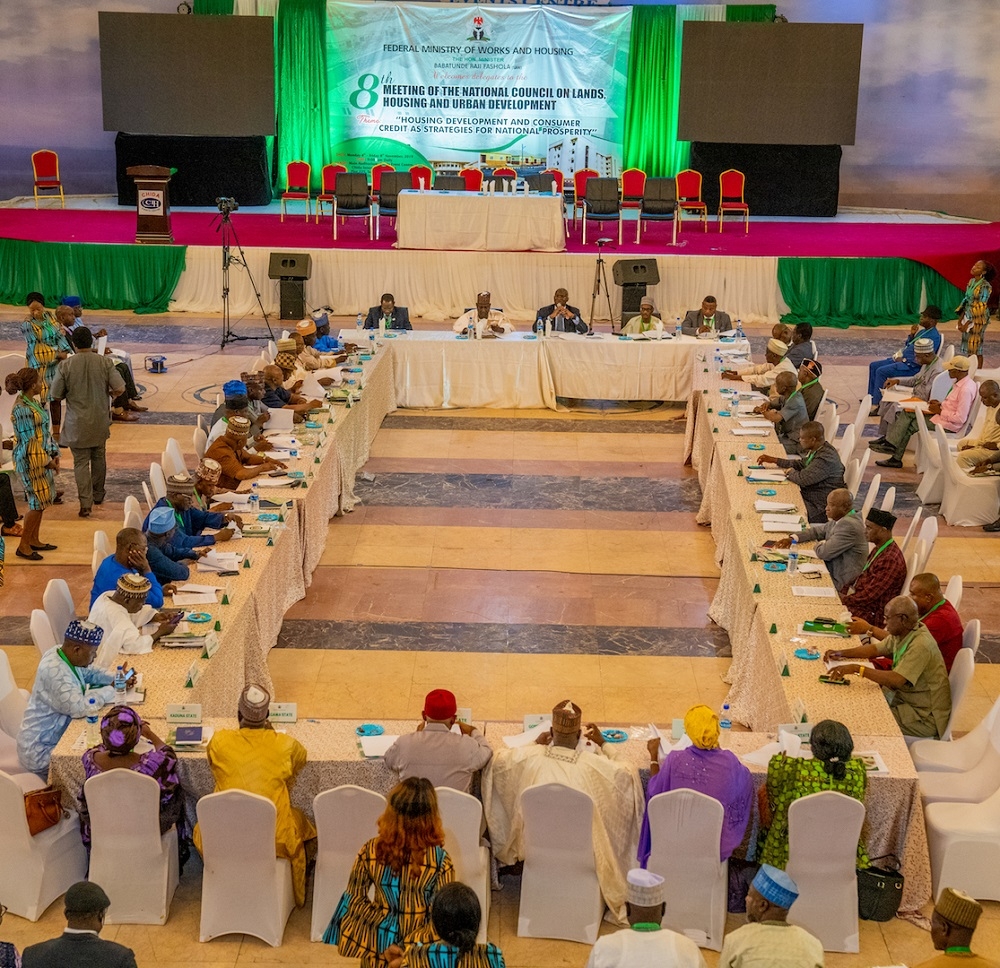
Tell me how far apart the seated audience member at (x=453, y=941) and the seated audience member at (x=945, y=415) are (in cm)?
780

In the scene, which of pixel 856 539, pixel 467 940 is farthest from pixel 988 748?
pixel 467 940

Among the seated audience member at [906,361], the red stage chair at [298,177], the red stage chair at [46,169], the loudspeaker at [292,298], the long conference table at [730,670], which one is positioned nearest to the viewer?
the long conference table at [730,670]

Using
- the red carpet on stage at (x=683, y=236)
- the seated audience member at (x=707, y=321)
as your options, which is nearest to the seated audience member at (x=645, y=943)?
the seated audience member at (x=707, y=321)

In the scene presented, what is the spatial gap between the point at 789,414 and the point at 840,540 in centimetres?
299

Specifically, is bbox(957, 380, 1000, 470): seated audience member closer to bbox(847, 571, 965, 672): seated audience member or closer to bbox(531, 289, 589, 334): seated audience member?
bbox(847, 571, 965, 672): seated audience member

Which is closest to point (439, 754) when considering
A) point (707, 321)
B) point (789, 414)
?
point (789, 414)

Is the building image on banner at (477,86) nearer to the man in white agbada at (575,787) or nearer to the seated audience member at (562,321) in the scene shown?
the seated audience member at (562,321)

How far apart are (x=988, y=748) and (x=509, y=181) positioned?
14.7 metres

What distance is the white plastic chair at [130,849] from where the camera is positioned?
208 inches

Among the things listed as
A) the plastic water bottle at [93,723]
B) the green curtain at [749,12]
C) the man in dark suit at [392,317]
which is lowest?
the plastic water bottle at [93,723]

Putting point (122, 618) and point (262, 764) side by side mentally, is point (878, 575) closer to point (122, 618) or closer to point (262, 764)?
point (262, 764)

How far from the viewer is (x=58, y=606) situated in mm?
Result: 7062

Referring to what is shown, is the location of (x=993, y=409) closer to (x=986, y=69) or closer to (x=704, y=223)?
(x=704, y=223)

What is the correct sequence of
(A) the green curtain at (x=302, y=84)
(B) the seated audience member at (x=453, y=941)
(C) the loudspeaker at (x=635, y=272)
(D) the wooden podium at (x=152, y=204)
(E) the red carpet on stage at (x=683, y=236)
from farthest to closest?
1. (A) the green curtain at (x=302, y=84)
2. (E) the red carpet on stage at (x=683, y=236)
3. (D) the wooden podium at (x=152, y=204)
4. (C) the loudspeaker at (x=635, y=272)
5. (B) the seated audience member at (x=453, y=941)
